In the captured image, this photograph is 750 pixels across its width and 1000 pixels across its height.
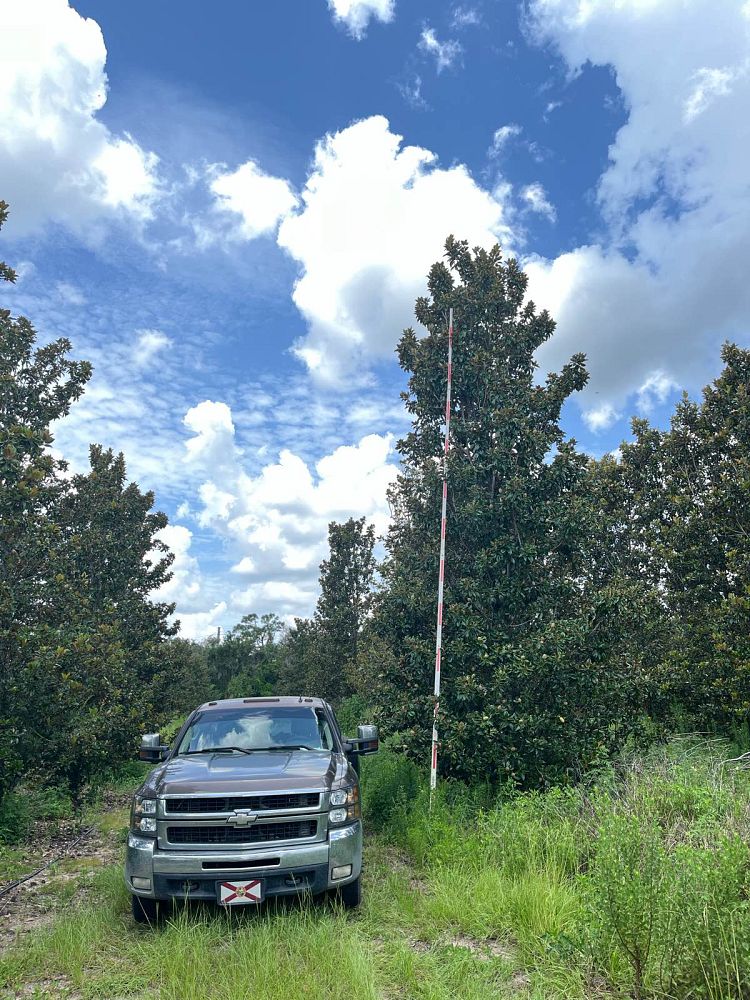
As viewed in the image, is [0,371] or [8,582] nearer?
[8,582]

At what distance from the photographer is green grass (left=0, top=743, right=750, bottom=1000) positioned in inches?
140

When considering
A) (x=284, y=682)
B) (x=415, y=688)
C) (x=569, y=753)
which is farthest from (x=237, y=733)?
(x=284, y=682)

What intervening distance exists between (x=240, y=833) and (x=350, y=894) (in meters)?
1.17

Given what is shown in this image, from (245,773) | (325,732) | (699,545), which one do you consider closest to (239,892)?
(245,773)

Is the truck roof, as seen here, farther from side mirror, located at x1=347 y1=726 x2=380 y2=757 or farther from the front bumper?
the front bumper

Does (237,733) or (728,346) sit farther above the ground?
(728,346)

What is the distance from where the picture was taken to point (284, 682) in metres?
33.8

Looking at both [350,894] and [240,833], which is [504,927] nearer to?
[350,894]

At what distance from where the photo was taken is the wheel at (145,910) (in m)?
5.01

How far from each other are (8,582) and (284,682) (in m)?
26.4

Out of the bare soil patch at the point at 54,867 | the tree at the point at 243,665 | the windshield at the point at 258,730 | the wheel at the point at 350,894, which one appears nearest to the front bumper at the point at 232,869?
the wheel at the point at 350,894

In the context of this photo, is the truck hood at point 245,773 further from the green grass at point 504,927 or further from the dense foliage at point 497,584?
the dense foliage at point 497,584

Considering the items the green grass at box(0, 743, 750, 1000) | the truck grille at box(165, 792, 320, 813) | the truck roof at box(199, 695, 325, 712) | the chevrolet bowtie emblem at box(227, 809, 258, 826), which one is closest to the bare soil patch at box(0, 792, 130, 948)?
the green grass at box(0, 743, 750, 1000)

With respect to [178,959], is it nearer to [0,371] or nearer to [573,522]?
[573,522]
